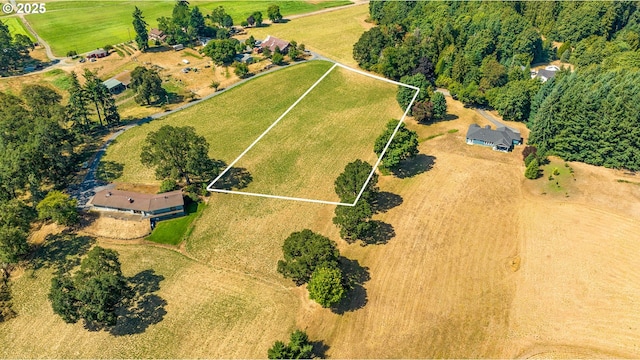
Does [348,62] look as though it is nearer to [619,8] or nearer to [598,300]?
[619,8]

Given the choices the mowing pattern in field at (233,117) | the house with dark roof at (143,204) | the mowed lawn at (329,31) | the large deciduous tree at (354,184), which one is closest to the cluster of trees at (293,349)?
the large deciduous tree at (354,184)

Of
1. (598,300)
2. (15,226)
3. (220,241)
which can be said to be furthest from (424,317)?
(15,226)

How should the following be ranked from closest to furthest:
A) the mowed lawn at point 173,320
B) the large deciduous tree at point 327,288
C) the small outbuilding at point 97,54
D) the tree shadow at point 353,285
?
the mowed lawn at point 173,320 → the large deciduous tree at point 327,288 → the tree shadow at point 353,285 → the small outbuilding at point 97,54

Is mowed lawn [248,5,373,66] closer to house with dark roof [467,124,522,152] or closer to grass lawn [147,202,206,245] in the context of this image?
house with dark roof [467,124,522,152]

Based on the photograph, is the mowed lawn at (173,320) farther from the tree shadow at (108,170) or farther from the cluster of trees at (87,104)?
the cluster of trees at (87,104)

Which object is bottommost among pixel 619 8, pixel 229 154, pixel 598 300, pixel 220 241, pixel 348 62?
pixel 598 300
